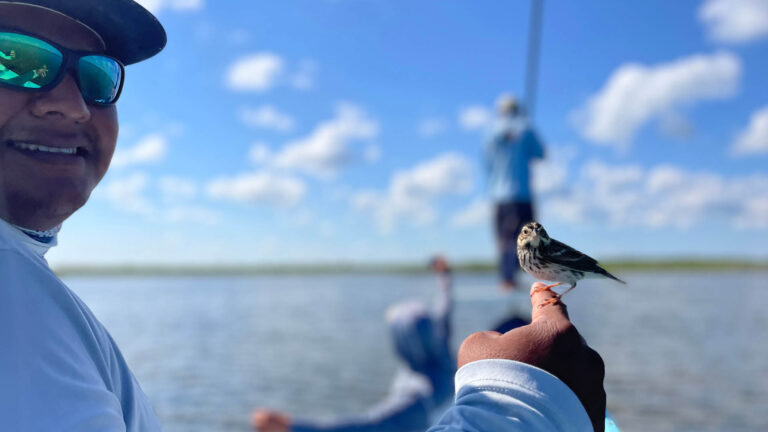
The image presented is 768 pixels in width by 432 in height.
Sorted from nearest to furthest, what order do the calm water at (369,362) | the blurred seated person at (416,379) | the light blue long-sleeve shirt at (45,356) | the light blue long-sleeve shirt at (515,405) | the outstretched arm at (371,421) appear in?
the light blue long-sleeve shirt at (45,356)
the light blue long-sleeve shirt at (515,405)
the outstretched arm at (371,421)
the blurred seated person at (416,379)
the calm water at (369,362)

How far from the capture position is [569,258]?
1.67 meters

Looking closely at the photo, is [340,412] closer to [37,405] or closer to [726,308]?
[37,405]

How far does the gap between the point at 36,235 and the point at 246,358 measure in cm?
3003

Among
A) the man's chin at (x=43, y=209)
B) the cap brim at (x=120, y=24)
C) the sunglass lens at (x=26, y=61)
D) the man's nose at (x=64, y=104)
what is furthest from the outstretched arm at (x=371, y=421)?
the sunglass lens at (x=26, y=61)

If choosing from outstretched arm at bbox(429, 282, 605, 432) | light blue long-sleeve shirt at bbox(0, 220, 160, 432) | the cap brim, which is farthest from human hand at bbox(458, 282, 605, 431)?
the cap brim

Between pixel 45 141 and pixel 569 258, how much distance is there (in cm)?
136

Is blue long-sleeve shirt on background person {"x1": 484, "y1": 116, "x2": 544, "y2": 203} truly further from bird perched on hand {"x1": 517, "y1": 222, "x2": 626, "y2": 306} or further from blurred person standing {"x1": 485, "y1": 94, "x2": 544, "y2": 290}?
bird perched on hand {"x1": 517, "y1": 222, "x2": 626, "y2": 306}

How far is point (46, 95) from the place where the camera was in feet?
4.75

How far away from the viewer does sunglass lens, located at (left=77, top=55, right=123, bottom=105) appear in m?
1.57

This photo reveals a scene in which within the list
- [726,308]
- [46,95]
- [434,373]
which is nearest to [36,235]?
[46,95]

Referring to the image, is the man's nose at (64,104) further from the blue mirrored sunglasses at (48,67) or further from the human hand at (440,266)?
the human hand at (440,266)

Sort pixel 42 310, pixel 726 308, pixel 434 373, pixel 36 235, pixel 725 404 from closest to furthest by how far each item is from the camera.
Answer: pixel 42 310 → pixel 36 235 → pixel 434 373 → pixel 725 404 → pixel 726 308

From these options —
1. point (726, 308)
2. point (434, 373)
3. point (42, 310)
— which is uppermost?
point (42, 310)

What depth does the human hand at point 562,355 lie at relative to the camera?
51.3 inches
